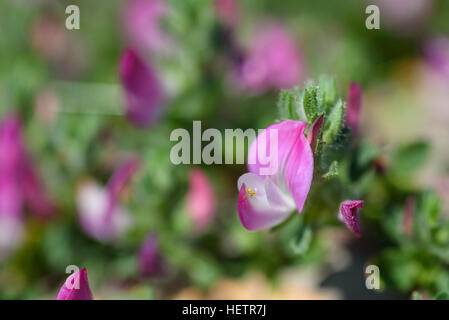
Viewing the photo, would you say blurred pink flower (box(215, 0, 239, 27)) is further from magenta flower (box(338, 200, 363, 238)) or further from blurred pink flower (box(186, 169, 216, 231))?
magenta flower (box(338, 200, 363, 238))

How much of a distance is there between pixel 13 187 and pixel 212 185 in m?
0.55

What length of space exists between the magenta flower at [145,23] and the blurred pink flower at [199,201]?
29.4 inches

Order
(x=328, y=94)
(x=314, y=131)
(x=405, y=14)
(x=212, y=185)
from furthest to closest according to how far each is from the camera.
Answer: (x=405, y=14), (x=212, y=185), (x=328, y=94), (x=314, y=131)

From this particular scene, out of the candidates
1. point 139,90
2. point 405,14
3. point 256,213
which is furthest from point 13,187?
point 405,14

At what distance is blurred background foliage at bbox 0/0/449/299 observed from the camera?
47.3 inches

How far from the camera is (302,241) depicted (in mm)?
1086

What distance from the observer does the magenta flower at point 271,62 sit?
5.24 feet

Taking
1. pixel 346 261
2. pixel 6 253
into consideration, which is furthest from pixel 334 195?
pixel 6 253

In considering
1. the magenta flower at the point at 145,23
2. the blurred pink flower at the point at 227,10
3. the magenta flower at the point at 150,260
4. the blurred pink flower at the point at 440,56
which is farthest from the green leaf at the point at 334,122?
the magenta flower at the point at 145,23

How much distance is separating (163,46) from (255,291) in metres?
1.01

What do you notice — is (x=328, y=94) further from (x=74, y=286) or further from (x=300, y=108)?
(x=74, y=286)

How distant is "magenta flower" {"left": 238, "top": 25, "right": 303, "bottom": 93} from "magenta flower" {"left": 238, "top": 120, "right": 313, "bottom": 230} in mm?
597

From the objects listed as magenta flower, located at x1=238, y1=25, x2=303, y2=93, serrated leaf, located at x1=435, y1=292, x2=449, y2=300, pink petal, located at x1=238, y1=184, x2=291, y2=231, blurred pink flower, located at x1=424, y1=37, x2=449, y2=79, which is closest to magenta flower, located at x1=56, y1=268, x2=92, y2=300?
pink petal, located at x1=238, y1=184, x2=291, y2=231

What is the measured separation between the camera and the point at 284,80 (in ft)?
5.96
